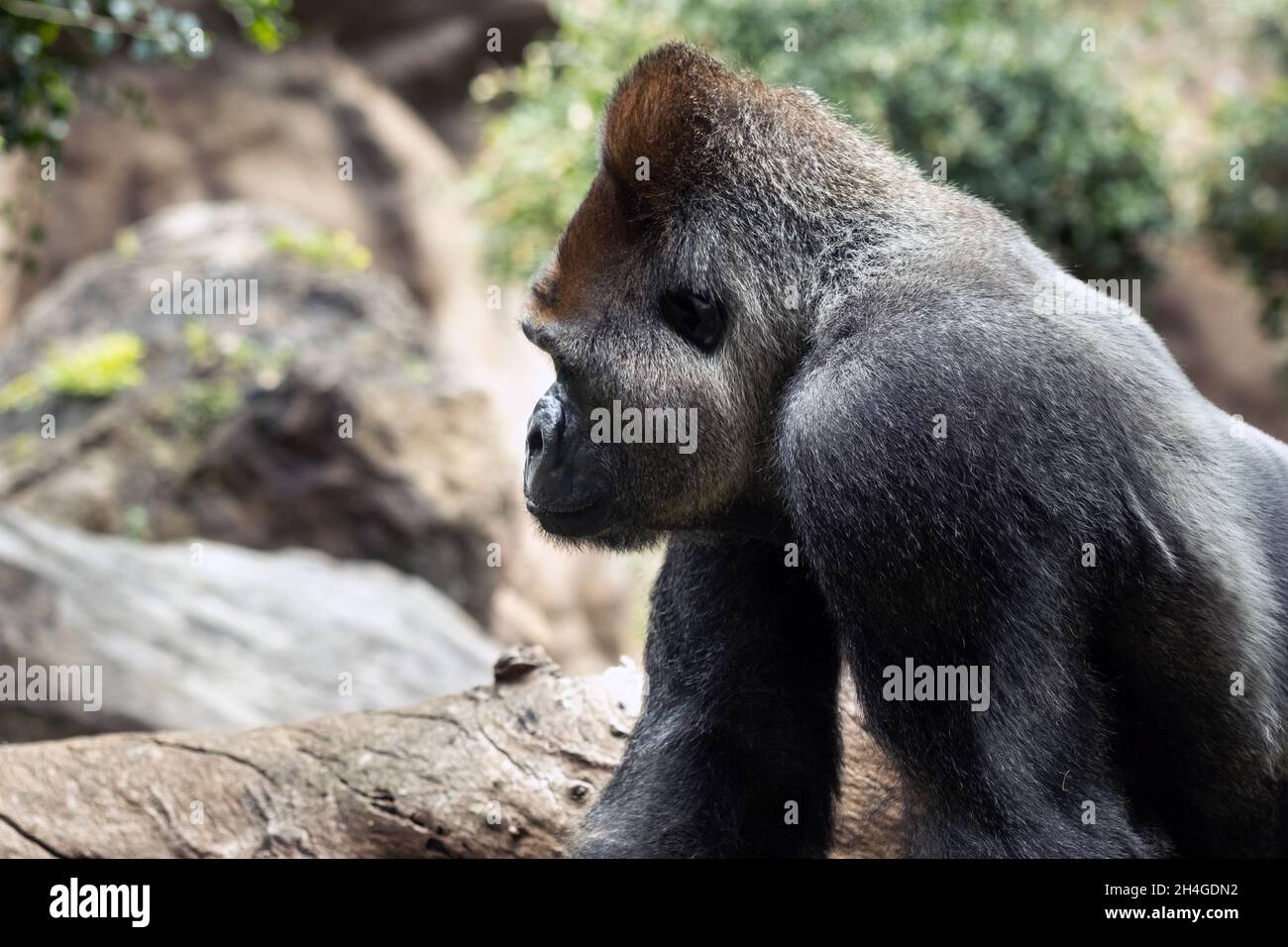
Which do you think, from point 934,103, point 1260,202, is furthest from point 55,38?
point 1260,202

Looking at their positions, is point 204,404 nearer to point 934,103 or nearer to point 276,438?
A: point 276,438

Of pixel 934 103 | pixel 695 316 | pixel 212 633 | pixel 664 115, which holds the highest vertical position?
pixel 934 103

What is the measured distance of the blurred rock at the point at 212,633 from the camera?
7.33 metres

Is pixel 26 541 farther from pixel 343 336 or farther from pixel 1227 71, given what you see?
pixel 1227 71

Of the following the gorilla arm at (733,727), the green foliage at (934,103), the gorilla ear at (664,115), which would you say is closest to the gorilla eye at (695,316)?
the gorilla ear at (664,115)

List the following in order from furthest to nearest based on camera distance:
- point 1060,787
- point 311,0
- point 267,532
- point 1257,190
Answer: point 311,0 → point 1257,190 → point 267,532 → point 1060,787

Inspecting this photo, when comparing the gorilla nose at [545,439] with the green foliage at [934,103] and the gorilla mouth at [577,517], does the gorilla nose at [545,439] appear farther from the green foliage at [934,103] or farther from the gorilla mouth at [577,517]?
the green foliage at [934,103]

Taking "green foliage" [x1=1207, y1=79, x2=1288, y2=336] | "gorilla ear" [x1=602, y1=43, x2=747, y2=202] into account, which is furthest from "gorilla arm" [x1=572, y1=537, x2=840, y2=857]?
"green foliage" [x1=1207, y1=79, x2=1288, y2=336]

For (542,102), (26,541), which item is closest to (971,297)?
(26,541)

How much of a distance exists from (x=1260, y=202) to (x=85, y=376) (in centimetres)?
1178

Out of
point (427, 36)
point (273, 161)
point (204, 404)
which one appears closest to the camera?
point (204, 404)

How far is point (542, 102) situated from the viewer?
12164 millimetres

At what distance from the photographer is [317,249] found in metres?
12.4
